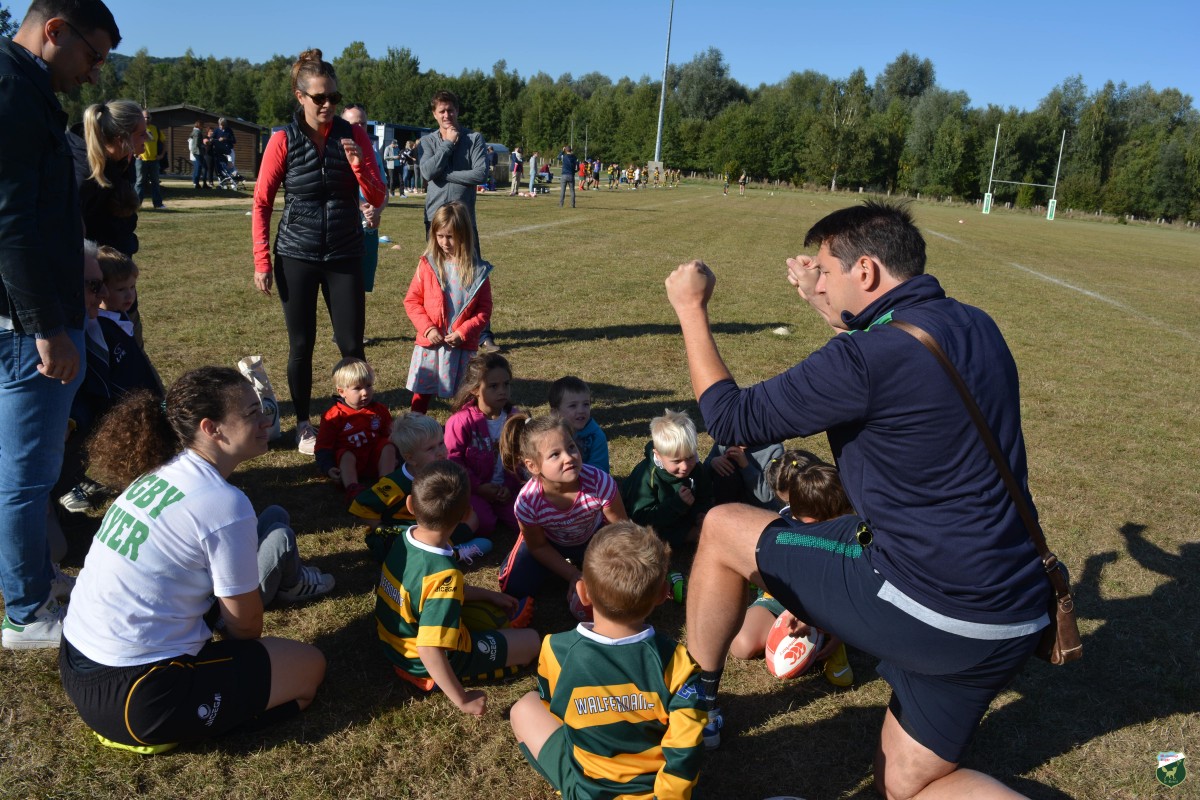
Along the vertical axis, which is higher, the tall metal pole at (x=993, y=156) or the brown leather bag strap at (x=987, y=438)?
the tall metal pole at (x=993, y=156)

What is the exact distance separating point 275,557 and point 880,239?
2722mm

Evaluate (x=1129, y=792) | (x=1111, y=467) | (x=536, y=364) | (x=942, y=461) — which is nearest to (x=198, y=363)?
(x=536, y=364)

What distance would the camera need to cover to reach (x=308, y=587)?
364cm

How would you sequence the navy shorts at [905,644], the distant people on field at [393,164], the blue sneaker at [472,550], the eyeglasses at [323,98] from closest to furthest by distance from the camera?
1. the navy shorts at [905,644]
2. the blue sneaker at [472,550]
3. the eyeglasses at [323,98]
4. the distant people on field at [393,164]

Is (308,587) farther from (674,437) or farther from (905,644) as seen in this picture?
(905,644)

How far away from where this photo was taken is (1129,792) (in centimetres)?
280

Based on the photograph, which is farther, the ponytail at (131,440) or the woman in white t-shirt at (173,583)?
the ponytail at (131,440)

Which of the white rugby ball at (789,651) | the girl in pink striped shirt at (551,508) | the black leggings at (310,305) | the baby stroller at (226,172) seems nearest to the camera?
the white rugby ball at (789,651)

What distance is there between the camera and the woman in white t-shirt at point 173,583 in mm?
2469

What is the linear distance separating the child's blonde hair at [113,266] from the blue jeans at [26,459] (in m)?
1.39

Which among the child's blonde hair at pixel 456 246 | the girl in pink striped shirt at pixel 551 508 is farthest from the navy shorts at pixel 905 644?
the child's blonde hair at pixel 456 246

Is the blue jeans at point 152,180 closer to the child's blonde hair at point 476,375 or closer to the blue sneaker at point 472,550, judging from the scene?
the child's blonde hair at point 476,375

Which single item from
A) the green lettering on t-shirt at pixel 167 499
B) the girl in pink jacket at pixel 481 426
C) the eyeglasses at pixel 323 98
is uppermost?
the eyeglasses at pixel 323 98

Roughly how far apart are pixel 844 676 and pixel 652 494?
133cm
